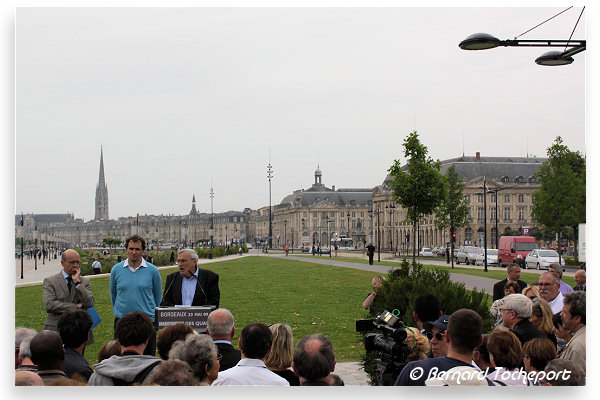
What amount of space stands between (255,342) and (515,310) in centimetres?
263

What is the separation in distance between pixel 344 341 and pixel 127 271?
606cm

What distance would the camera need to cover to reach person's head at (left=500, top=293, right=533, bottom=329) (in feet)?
21.0

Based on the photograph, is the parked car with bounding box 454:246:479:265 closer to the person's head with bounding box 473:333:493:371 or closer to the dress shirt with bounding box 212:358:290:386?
the person's head with bounding box 473:333:493:371

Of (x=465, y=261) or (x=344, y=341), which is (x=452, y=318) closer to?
(x=344, y=341)

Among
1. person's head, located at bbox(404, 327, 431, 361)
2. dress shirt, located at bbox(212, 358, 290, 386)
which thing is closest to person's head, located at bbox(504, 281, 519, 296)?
person's head, located at bbox(404, 327, 431, 361)

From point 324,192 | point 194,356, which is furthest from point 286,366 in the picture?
point 324,192

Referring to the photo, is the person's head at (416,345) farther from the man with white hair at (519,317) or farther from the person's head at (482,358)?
the man with white hair at (519,317)

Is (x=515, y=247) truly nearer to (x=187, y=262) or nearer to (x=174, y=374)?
(x=187, y=262)

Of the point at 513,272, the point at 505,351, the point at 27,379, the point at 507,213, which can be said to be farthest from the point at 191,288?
the point at 507,213

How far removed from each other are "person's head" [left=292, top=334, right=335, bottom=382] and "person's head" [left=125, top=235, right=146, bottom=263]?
11.2 ft

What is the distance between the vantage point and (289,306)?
19.3m

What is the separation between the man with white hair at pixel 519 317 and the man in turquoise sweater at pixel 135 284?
3.77 meters

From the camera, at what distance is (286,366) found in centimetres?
539

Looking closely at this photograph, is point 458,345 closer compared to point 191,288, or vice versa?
point 458,345
